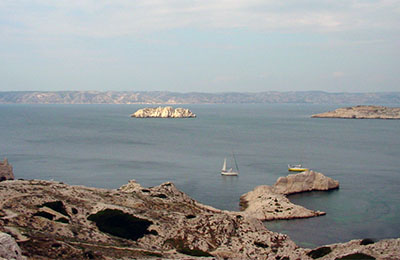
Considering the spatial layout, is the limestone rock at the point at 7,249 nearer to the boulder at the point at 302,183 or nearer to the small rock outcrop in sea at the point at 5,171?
the small rock outcrop in sea at the point at 5,171

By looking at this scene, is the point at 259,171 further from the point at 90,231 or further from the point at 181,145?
the point at 90,231

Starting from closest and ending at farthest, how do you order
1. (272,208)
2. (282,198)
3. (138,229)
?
(138,229)
(272,208)
(282,198)

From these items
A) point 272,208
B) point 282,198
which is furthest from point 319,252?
point 282,198

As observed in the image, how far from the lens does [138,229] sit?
25547mm

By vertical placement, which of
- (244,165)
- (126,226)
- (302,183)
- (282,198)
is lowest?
(244,165)

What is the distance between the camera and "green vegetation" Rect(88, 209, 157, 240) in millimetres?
24953

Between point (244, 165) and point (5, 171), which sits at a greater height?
point (5, 171)

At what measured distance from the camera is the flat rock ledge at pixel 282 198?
48.3 meters

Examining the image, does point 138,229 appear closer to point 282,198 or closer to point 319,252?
point 319,252

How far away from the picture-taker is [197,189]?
62750mm

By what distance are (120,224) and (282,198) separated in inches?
1119

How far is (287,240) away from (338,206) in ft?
95.9

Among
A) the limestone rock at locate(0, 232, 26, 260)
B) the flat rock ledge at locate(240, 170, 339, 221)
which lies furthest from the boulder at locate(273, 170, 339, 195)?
the limestone rock at locate(0, 232, 26, 260)

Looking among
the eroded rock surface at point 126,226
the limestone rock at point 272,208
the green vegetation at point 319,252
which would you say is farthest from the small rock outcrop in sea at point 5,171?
the green vegetation at point 319,252
